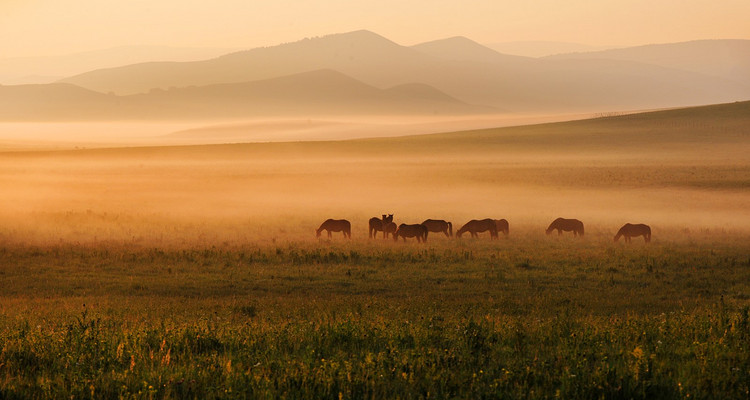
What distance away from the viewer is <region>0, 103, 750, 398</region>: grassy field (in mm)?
7520

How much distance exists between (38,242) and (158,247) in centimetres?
392

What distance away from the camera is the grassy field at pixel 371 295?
7.52 m

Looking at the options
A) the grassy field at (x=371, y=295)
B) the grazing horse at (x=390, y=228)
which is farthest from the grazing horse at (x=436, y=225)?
the grazing horse at (x=390, y=228)

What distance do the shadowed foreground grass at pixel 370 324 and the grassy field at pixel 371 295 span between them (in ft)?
0.14

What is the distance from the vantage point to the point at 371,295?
→ 55.2 ft

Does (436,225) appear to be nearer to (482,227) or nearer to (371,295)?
(482,227)

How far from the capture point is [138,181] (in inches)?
2547

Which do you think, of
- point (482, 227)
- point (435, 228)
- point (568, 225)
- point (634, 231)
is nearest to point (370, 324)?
point (435, 228)

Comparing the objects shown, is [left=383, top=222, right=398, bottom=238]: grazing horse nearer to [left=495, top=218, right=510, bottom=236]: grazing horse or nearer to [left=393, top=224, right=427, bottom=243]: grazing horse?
[left=393, top=224, right=427, bottom=243]: grazing horse

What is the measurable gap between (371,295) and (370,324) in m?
6.31

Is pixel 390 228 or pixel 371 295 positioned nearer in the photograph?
pixel 371 295

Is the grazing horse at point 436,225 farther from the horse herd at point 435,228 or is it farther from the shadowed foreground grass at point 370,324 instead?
the shadowed foreground grass at point 370,324

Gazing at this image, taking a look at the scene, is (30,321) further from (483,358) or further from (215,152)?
(215,152)

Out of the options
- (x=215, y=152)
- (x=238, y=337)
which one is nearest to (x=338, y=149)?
(x=215, y=152)
